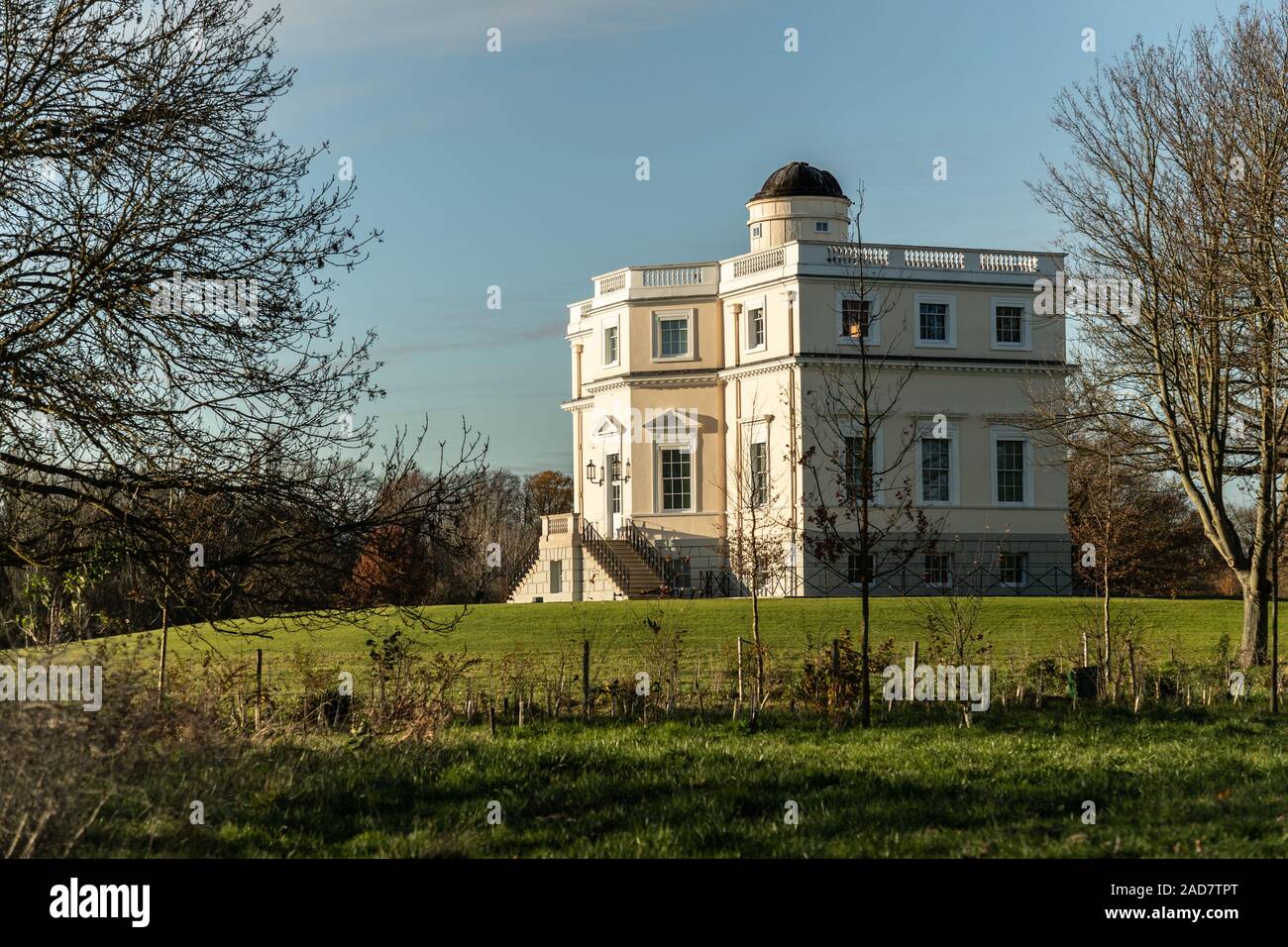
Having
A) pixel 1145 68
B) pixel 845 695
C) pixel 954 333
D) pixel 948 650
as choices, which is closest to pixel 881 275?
pixel 954 333

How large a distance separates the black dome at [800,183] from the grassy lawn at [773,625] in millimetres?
18363

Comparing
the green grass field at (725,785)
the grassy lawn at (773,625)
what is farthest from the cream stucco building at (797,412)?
the green grass field at (725,785)

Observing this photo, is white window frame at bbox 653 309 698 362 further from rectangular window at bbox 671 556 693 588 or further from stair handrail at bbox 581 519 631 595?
rectangular window at bbox 671 556 693 588

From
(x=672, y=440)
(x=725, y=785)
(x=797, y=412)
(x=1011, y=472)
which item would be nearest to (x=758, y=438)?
(x=797, y=412)

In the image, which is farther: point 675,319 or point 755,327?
point 675,319

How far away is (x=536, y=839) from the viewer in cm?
855

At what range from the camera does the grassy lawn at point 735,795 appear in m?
8.33

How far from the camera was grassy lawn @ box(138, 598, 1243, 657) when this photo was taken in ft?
84.3

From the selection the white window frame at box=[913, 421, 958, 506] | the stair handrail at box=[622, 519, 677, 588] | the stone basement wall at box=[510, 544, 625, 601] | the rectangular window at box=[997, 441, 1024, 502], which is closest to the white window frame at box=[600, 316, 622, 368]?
the stair handrail at box=[622, 519, 677, 588]

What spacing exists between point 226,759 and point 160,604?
73.6 inches

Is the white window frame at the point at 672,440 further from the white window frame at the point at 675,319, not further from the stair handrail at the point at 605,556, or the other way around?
the stair handrail at the point at 605,556

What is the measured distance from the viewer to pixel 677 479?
44.7 meters

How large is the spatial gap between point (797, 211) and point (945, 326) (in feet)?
26.0

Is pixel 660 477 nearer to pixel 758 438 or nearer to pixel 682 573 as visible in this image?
pixel 758 438
